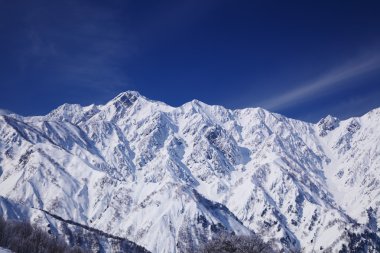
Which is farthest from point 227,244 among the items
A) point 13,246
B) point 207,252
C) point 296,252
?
point 13,246

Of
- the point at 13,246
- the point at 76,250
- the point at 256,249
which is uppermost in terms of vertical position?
the point at 76,250

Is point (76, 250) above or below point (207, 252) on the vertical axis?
above

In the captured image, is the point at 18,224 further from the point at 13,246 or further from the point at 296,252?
the point at 296,252

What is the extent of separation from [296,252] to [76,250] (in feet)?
189

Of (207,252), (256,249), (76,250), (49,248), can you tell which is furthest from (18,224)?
(256,249)

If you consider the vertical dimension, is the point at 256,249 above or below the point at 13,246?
below

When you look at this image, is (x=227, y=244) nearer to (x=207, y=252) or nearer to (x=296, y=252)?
(x=207, y=252)

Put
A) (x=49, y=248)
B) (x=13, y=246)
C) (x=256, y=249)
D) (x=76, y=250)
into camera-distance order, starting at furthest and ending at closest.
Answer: (x=76, y=250)
(x=49, y=248)
(x=13, y=246)
(x=256, y=249)

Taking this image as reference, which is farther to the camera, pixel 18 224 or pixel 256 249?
pixel 18 224

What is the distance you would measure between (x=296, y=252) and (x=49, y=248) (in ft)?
164

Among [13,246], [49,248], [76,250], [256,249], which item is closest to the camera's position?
[256,249]

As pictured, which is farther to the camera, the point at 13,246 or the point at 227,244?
the point at 13,246

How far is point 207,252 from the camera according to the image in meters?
85.2

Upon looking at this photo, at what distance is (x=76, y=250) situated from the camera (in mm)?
126625
